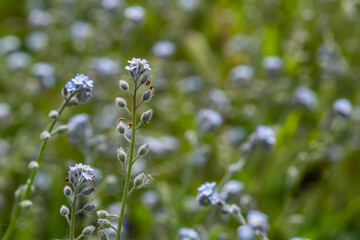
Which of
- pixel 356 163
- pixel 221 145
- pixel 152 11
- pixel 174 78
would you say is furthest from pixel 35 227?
pixel 152 11

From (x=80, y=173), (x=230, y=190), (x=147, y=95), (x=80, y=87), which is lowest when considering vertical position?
(x=80, y=173)

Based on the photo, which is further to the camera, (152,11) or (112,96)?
(152,11)

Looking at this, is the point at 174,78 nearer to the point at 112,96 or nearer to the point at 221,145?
the point at 112,96

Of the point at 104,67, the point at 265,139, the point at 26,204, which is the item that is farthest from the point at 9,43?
the point at 26,204

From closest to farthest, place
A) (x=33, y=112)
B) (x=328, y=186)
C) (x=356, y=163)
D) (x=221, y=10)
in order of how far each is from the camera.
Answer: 1. (x=328, y=186)
2. (x=356, y=163)
3. (x=33, y=112)
4. (x=221, y=10)

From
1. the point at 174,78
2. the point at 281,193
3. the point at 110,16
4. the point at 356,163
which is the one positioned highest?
the point at 110,16

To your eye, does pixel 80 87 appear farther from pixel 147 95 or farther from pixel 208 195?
pixel 208 195
